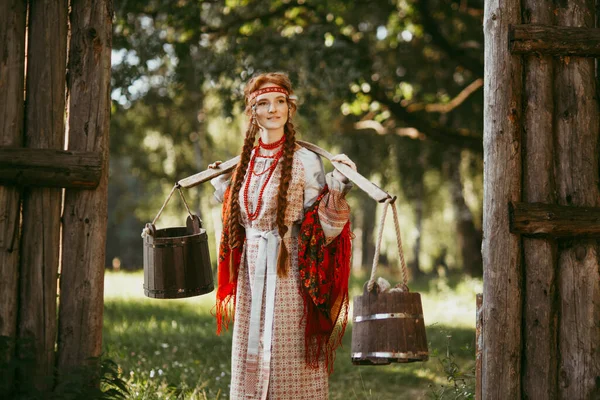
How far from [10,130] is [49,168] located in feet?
1.00

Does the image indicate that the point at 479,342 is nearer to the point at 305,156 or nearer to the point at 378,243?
the point at 378,243

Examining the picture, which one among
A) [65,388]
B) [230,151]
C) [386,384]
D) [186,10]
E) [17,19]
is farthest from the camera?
[230,151]

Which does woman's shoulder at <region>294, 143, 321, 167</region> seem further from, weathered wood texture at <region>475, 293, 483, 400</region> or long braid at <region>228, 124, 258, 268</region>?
weathered wood texture at <region>475, 293, 483, 400</region>

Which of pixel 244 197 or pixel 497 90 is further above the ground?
pixel 497 90

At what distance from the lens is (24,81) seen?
4.49 metres

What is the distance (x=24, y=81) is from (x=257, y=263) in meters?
1.59

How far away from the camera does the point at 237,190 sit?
15.5ft

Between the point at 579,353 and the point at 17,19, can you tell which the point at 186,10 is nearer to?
the point at 17,19

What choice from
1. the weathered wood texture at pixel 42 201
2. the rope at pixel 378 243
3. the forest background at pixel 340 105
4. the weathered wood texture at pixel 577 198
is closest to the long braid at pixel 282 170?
the forest background at pixel 340 105

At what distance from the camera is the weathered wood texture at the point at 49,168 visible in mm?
4277

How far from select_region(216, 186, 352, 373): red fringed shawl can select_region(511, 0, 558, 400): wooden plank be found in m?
1.01

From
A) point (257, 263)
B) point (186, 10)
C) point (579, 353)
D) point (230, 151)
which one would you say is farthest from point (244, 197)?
point (230, 151)

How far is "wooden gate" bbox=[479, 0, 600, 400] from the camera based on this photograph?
4.57m

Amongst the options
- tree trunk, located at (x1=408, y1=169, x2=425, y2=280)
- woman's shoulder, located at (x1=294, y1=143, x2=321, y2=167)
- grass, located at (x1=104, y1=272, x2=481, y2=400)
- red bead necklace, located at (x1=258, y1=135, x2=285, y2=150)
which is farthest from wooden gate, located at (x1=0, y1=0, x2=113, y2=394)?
tree trunk, located at (x1=408, y1=169, x2=425, y2=280)
